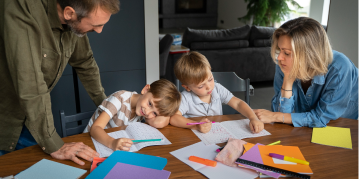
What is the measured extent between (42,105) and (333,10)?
10.8 feet

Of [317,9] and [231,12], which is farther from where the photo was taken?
→ [231,12]

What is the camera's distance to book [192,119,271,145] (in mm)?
1200

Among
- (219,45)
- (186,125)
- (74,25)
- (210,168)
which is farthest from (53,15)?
(219,45)

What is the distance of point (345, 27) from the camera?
303 centimetres

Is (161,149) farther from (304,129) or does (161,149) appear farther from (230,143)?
(304,129)

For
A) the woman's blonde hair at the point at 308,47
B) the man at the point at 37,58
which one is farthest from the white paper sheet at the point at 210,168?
the woman's blonde hair at the point at 308,47

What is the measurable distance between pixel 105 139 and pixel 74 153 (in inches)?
5.8

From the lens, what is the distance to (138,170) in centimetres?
93

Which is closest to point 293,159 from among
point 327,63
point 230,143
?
point 230,143

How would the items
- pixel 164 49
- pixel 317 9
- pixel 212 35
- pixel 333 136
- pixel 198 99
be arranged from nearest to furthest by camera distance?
pixel 333 136 < pixel 198 99 < pixel 164 49 < pixel 212 35 < pixel 317 9

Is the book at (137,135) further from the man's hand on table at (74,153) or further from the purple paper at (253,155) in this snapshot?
the purple paper at (253,155)

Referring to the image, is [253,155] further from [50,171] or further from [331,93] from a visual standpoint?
[50,171]

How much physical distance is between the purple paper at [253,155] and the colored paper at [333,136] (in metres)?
0.32

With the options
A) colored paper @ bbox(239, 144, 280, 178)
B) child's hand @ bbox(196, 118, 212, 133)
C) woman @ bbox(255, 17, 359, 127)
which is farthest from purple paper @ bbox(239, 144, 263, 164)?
woman @ bbox(255, 17, 359, 127)
